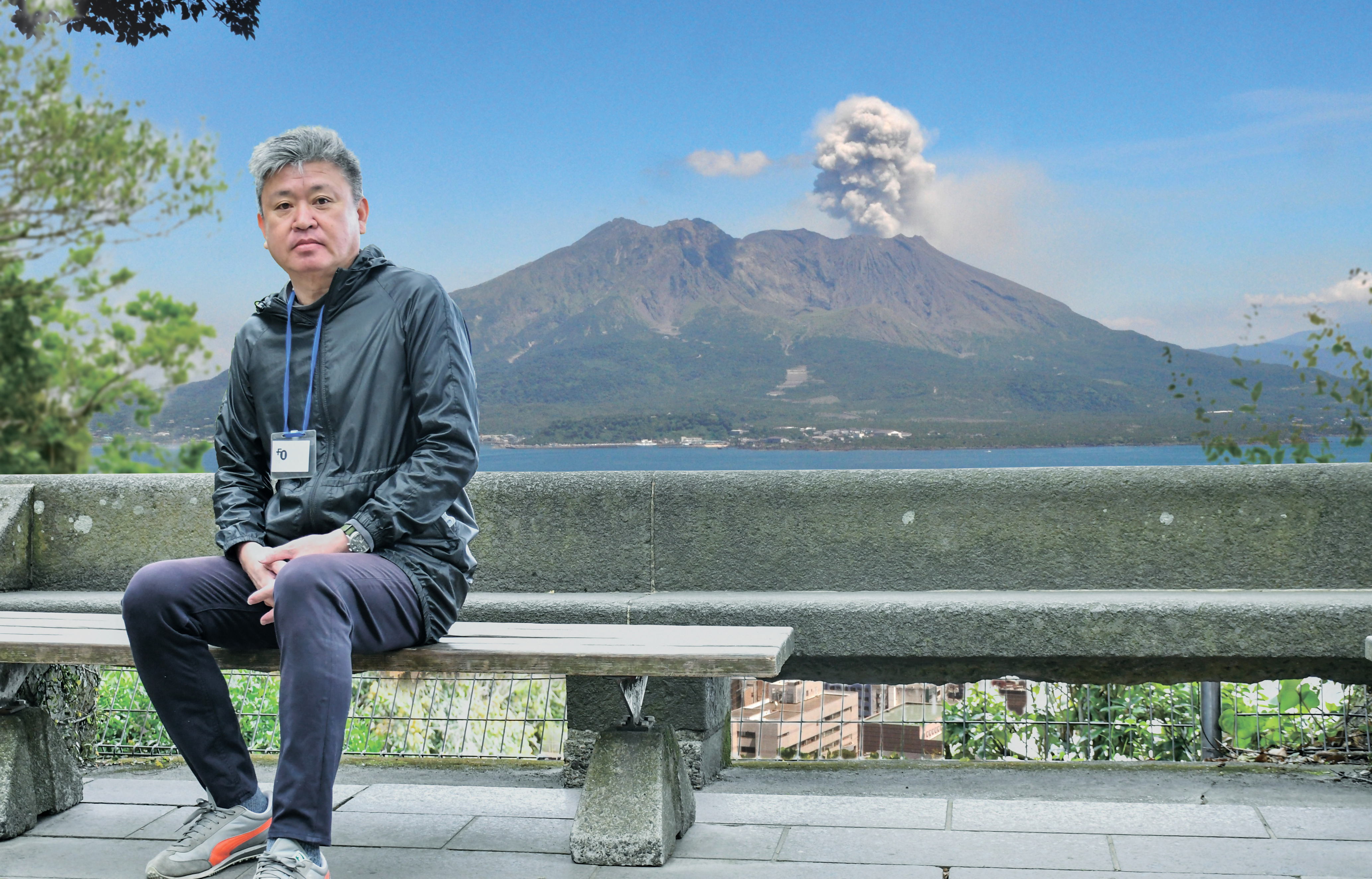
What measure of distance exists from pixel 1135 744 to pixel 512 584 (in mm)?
2191

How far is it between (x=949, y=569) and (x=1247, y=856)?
57.5 inches

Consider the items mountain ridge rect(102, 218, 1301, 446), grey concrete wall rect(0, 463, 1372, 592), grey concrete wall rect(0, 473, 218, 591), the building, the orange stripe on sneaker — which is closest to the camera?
the orange stripe on sneaker

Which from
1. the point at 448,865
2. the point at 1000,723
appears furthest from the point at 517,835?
the point at 1000,723

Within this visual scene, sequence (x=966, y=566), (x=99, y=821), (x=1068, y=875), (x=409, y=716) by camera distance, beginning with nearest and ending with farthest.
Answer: (x=1068, y=875) → (x=99, y=821) → (x=966, y=566) → (x=409, y=716)

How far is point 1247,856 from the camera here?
261 cm

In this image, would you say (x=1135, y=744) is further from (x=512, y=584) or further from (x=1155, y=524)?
(x=512, y=584)

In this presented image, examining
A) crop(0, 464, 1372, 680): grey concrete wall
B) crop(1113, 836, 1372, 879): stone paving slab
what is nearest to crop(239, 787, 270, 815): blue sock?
crop(0, 464, 1372, 680): grey concrete wall

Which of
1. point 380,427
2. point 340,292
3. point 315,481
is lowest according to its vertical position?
point 315,481

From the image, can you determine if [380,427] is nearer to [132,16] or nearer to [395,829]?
[395,829]

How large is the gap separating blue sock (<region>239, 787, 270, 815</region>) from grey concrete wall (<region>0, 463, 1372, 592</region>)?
1444 millimetres

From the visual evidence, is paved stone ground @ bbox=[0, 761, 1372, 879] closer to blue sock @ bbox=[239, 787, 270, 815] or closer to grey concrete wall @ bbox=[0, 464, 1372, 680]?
blue sock @ bbox=[239, 787, 270, 815]

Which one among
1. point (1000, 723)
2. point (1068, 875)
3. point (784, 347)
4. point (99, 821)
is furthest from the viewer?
point (784, 347)

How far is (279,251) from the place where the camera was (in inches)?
111

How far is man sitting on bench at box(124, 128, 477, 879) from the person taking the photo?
2.59m
